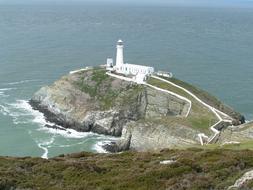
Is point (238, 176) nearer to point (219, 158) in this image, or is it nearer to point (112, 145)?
point (219, 158)

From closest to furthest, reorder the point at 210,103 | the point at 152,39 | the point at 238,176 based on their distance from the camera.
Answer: the point at 238,176 < the point at 210,103 < the point at 152,39

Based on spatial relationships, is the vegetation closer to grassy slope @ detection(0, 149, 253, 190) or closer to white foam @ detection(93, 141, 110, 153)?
white foam @ detection(93, 141, 110, 153)

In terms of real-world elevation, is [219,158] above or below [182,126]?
above

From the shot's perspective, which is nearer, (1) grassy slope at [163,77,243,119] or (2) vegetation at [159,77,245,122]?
(2) vegetation at [159,77,245,122]

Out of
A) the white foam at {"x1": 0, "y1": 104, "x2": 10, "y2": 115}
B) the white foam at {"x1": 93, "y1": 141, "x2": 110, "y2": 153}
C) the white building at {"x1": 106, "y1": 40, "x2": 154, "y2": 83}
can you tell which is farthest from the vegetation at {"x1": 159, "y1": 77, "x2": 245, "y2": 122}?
the white foam at {"x1": 0, "y1": 104, "x2": 10, "y2": 115}

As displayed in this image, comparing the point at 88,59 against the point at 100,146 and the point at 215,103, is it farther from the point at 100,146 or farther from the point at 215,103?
the point at 100,146

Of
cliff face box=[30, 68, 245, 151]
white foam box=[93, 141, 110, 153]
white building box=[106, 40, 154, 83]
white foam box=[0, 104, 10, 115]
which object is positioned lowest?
white foam box=[93, 141, 110, 153]

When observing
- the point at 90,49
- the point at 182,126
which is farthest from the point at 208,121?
the point at 90,49

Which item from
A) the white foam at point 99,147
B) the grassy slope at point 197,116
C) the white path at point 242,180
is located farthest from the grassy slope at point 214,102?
the white path at point 242,180
